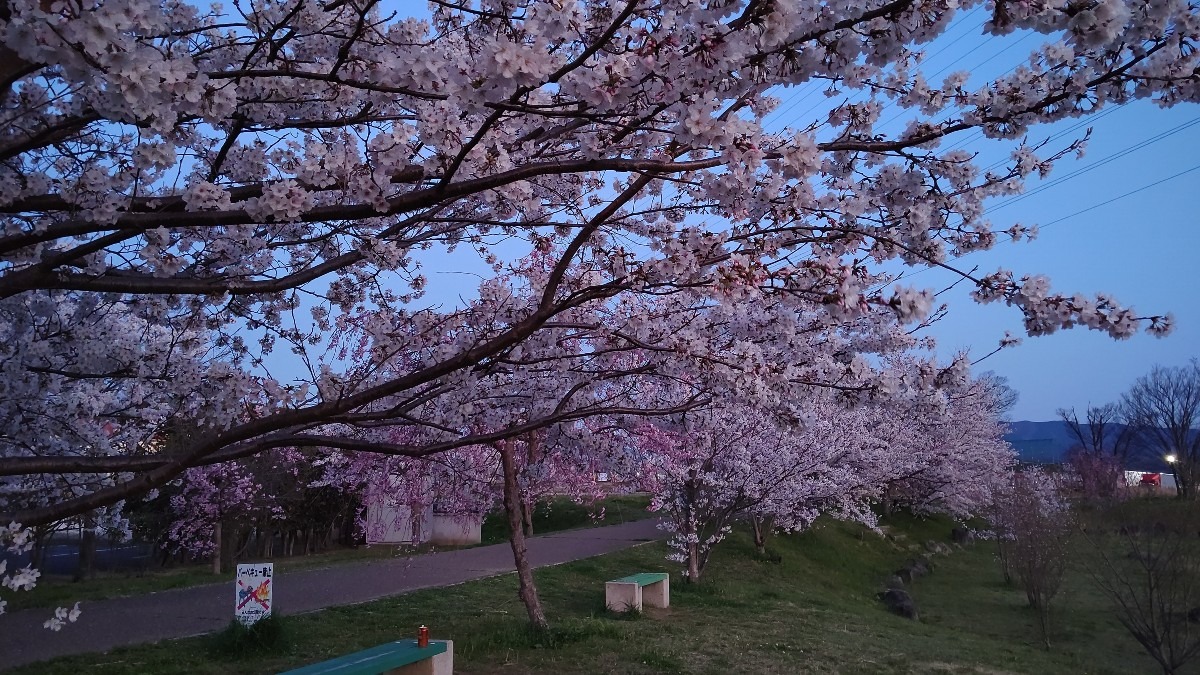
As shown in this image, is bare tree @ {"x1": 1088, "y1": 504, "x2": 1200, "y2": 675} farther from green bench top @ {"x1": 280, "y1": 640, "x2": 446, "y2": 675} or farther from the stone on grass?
green bench top @ {"x1": 280, "y1": 640, "x2": 446, "y2": 675}

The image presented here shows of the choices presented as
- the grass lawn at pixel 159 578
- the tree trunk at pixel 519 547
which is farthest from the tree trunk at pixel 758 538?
the tree trunk at pixel 519 547

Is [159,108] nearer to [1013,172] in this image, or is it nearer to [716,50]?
[716,50]

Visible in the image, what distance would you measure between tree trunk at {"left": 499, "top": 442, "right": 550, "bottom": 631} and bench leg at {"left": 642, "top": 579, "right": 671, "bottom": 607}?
2.93 meters

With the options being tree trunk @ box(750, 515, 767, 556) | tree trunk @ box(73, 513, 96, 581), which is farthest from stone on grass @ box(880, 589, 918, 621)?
tree trunk @ box(73, 513, 96, 581)

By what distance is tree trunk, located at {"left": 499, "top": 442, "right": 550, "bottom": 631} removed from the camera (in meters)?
8.60

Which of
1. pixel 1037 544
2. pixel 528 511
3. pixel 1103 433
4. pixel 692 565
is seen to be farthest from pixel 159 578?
pixel 1103 433

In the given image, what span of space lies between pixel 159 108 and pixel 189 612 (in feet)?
30.7

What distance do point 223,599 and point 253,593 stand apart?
12.9 feet

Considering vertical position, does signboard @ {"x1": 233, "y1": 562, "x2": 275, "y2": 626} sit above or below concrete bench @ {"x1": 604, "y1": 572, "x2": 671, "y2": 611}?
above

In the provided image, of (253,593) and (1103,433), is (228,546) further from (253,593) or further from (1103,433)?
(1103,433)

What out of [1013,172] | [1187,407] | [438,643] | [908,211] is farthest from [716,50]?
[1187,407]

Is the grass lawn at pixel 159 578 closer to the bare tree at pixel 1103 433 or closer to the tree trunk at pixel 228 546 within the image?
the tree trunk at pixel 228 546

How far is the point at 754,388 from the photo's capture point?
449cm

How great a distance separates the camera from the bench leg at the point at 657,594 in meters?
11.5
